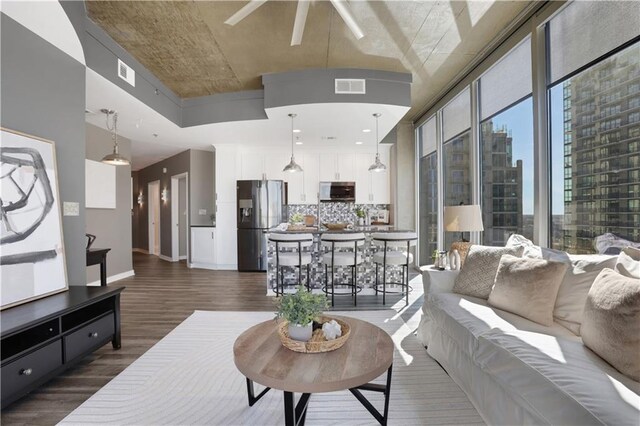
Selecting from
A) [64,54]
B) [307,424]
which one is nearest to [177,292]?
[64,54]

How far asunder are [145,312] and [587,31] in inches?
212

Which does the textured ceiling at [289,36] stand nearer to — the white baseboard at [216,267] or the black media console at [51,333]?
the black media console at [51,333]

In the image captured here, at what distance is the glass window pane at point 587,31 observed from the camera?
2250 millimetres

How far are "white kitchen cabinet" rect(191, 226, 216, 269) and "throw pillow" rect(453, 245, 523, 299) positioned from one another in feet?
17.7

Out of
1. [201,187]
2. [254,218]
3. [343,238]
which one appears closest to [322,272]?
[343,238]

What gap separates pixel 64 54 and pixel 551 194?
A: 4.83m

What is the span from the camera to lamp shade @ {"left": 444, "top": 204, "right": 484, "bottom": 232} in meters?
3.22

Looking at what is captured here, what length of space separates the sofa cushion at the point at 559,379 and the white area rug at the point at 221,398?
512mm

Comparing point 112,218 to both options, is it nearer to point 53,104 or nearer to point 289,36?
point 53,104

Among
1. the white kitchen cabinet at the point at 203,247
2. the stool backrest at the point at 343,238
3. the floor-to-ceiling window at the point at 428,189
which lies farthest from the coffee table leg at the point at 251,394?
the white kitchen cabinet at the point at 203,247

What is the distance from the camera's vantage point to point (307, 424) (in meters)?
1.76

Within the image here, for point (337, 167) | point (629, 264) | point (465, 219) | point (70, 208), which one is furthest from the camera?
point (337, 167)

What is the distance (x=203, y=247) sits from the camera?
6809mm

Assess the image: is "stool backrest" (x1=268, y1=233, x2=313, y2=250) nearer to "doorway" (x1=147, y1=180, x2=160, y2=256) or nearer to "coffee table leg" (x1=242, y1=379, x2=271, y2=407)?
"coffee table leg" (x1=242, y1=379, x2=271, y2=407)
